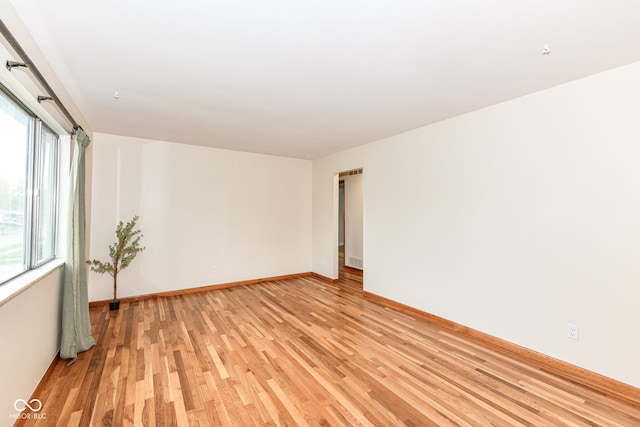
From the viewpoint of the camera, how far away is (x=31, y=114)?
83.3 inches

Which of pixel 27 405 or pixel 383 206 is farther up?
pixel 383 206

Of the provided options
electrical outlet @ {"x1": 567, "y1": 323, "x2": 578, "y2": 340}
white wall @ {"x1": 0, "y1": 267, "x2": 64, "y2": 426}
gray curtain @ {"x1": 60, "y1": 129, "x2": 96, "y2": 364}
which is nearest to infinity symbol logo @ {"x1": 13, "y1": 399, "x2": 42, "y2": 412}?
white wall @ {"x1": 0, "y1": 267, "x2": 64, "y2": 426}

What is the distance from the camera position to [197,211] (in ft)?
15.2

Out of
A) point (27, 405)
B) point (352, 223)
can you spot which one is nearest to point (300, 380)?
point (27, 405)

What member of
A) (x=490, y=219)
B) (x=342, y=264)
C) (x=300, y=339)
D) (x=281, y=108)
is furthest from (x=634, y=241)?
(x=342, y=264)

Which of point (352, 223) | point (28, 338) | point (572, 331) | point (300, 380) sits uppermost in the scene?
point (352, 223)

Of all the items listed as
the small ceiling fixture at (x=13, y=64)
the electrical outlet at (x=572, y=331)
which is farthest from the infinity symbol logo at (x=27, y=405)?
the electrical outlet at (x=572, y=331)

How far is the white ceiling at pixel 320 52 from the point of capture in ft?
4.99

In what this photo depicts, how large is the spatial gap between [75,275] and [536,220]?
170 inches

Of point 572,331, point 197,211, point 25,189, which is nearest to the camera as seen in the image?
point 25,189

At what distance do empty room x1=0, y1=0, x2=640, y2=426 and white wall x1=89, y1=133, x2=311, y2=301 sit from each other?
68mm

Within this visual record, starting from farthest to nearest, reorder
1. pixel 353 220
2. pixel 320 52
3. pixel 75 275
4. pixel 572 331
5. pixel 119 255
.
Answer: pixel 353 220
pixel 119 255
pixel 75 275
pixel 572 331
pixel 320 52

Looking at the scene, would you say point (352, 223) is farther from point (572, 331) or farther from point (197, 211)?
point (572, 331)

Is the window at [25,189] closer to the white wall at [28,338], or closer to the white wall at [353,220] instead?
the white wall at [28,338]
